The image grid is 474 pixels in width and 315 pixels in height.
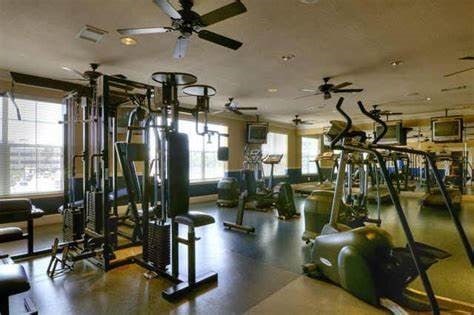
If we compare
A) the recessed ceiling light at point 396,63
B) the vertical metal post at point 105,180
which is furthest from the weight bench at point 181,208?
the recessed ceiling light at point 396,63

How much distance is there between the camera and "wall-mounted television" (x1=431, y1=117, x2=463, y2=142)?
24.7 feet

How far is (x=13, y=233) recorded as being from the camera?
2.84 m

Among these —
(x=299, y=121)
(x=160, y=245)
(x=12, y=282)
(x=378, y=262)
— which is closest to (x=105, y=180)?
(x=160, y=245)

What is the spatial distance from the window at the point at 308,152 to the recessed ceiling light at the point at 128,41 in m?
10.2

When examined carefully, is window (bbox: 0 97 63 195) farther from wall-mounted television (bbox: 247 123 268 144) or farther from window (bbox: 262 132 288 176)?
window (bbox: 262 132 288 176)

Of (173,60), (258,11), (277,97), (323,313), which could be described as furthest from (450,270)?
(277,97)

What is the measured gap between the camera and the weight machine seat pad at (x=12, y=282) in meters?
1.53

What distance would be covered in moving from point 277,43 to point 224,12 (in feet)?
4.60

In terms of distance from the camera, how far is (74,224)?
3.71m

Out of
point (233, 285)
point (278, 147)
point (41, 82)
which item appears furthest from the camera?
point (278, 147)

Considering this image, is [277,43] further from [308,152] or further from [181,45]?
[308,152]

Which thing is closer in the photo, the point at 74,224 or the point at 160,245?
the point at 160,245

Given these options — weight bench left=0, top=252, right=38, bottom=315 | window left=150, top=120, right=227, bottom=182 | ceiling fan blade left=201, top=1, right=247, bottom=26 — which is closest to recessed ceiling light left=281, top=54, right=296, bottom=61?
ceiling fan blade left=201, top=1, right=247, bottom=26

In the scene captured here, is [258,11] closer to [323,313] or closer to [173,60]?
[173,60]
